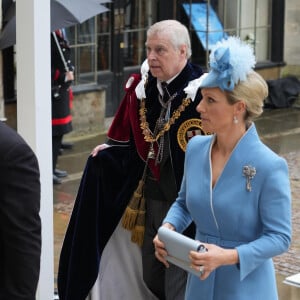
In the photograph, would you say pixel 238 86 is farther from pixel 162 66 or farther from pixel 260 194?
pixel 162 66

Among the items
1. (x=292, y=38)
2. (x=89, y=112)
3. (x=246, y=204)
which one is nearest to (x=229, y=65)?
(x=246, y=204)

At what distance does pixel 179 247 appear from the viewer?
3.41 metres

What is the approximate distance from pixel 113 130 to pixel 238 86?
1763 millimetres

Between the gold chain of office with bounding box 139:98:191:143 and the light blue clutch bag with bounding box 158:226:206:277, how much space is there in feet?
4.53

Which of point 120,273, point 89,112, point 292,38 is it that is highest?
point 292,38

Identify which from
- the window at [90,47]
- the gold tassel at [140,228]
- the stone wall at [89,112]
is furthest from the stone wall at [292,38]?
the gold tassel at [140,228]

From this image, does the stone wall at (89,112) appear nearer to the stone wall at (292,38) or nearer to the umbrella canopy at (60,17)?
Result: the umbrella canopy at (60,17)

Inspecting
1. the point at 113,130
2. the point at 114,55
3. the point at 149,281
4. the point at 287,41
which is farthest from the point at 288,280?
the point at 287,41

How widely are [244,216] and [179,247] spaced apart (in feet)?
0.91

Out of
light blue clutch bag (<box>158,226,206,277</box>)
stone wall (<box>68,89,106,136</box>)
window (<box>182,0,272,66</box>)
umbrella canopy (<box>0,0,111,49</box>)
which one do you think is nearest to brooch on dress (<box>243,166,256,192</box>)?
light blue clutch bag (<box>158,226,206,277</box>)

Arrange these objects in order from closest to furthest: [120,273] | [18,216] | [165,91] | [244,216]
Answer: [18,216] < [244,216] < [165,91] < [120,273]

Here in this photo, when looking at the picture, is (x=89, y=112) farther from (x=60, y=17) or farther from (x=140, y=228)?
Answer: (x=140, y=228)

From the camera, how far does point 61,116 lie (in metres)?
9.36

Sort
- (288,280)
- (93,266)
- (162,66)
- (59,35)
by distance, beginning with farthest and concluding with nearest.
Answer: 1. (59,35)
2. (288,280)
3. (93,266)
4. (162,66)
